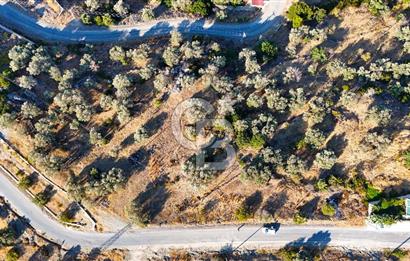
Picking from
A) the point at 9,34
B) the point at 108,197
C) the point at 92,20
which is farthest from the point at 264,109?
the point at 9,34

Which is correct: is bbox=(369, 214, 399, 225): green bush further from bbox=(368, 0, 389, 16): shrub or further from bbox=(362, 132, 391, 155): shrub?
bbox=(368, 0, 389, 16): shrub

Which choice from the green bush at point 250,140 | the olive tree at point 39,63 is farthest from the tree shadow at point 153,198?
the olive tree at point 39,63

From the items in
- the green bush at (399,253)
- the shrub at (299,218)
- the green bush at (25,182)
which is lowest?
the green bush at (399,253)

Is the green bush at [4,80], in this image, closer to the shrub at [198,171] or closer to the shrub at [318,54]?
the shrub at [198,171]

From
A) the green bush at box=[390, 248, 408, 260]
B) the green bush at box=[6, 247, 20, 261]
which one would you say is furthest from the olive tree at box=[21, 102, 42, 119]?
the green bush at box=[390, 248, 408, 260]

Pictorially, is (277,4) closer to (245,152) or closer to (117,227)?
(245,152)

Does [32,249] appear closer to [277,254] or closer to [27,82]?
[27,82]
